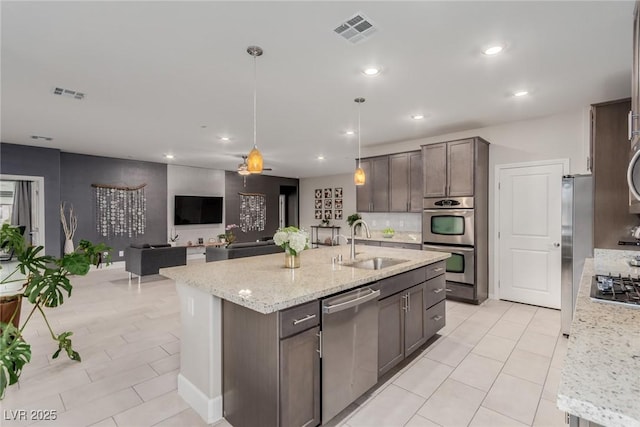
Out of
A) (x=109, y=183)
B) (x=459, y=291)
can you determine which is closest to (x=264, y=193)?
(x=109, y=183)

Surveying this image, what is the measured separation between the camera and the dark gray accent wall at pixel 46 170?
570 centimetres

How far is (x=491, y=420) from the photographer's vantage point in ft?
6.64

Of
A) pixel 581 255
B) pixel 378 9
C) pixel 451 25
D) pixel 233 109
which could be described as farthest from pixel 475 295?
pixel 233 109

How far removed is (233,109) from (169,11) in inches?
76.5

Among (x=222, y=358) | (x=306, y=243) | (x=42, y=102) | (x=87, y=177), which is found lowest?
(x=222, y=358)

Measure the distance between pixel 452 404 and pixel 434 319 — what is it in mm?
1000

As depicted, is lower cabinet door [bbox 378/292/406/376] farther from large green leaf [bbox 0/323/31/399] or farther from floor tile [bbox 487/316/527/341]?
large green leaf [bbox 0/323/31/399]

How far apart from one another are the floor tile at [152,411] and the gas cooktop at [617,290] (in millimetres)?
2605

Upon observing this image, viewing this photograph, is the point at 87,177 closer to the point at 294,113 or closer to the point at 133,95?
the point at 133,95

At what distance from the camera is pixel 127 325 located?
12.1 ft

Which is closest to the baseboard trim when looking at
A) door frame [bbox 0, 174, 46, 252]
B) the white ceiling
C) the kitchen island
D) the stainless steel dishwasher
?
the kitchen island

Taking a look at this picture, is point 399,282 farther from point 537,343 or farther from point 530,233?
Result: point 530,233

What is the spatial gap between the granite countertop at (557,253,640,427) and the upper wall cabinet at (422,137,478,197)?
3227 mm

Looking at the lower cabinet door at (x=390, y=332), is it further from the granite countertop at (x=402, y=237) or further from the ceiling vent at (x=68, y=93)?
the ceiling vent at (x=68, y=93)
